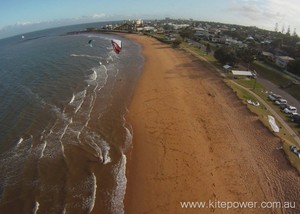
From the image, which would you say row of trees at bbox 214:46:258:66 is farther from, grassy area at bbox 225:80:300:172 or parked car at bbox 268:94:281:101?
parked car at bbox 268:94:281:101

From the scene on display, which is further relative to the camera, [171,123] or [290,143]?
[171,123]

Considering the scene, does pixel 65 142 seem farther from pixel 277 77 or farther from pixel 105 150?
pixel 277 77

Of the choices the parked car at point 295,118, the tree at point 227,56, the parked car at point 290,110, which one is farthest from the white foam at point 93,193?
the tree at point 227,56

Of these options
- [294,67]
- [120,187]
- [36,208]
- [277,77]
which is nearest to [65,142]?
[36,208]

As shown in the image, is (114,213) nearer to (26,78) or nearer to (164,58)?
(26,78)

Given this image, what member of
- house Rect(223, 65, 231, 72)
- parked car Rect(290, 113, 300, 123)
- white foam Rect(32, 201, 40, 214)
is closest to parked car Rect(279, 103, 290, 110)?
parked car Rect(290, 113, 300, 123)

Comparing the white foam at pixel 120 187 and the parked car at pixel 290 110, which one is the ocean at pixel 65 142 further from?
the parked car at pixel 290 110

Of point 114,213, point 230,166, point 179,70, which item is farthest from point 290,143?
point 179,70
